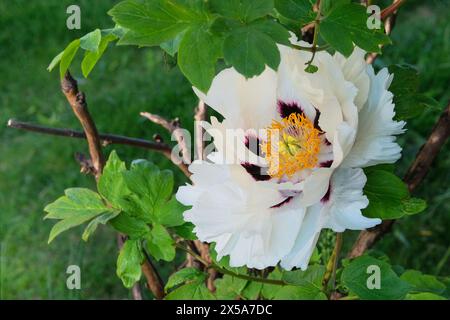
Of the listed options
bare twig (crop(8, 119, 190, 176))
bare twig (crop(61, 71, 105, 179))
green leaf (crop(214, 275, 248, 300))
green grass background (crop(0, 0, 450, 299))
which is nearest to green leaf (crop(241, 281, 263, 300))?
green leaf (crop(214, 275, 248, 300))

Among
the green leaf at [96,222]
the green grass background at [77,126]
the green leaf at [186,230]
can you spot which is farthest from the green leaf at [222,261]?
the green grass background at [77,126]

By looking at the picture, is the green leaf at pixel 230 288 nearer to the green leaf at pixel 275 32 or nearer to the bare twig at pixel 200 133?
the bare twig at pixel 200 133

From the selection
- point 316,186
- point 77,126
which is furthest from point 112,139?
point 77,126

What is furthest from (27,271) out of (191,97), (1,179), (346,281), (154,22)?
(154,22)

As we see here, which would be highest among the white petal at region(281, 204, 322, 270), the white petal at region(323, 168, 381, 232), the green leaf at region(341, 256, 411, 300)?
the white petal at region(323, 168, 381, 232)

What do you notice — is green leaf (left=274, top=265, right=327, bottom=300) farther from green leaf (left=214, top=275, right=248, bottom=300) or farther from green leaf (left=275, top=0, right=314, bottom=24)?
green leaf (left=275, top=0, right=314, bottom=24)

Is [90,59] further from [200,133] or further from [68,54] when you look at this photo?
[200,133]

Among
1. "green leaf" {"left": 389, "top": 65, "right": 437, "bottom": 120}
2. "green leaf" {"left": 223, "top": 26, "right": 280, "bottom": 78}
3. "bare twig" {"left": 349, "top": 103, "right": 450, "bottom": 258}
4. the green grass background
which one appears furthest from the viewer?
the green grass background
